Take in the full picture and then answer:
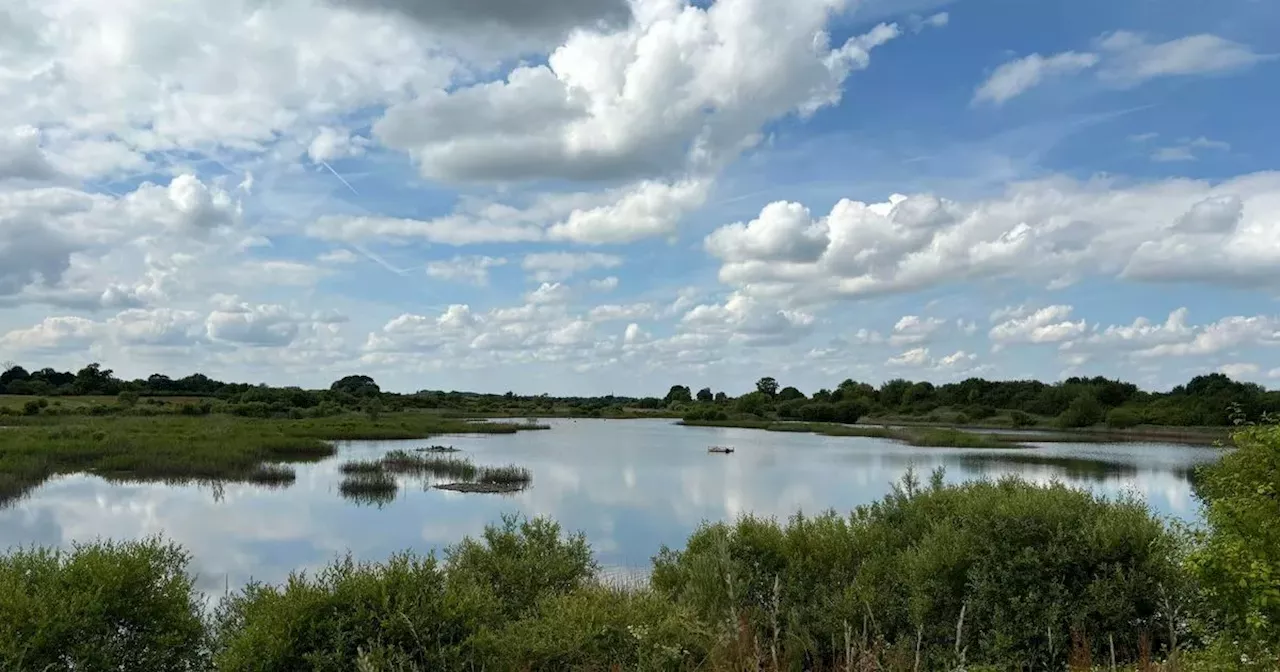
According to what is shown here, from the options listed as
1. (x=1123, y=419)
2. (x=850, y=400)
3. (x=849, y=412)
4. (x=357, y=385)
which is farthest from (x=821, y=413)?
(x=357, y=385)

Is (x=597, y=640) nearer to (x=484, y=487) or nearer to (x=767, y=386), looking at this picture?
(x=484, y=487)

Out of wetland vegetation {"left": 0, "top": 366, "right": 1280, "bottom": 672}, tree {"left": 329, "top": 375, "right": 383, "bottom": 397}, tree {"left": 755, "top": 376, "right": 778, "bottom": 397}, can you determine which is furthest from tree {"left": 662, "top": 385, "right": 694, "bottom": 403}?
wetland vegetation {"left": 0, "top": 366, "right": 1280, "bottom": 672}

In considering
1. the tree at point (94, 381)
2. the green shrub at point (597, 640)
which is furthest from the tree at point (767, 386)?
the green shrub at point (597, 640)

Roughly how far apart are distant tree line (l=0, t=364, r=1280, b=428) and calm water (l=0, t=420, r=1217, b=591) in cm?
2990

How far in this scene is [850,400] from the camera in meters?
132

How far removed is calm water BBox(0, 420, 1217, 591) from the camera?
23.3m

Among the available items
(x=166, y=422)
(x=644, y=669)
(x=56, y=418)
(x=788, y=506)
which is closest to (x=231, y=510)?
(x=788, y=506)

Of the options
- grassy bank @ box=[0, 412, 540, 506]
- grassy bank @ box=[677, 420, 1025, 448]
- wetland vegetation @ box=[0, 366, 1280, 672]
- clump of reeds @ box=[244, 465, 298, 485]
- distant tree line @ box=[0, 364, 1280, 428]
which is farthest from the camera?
distant tree line @ box=[0, 364, 1280, 428]

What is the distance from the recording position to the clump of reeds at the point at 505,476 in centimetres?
3775

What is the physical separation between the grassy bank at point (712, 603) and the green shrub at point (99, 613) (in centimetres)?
2

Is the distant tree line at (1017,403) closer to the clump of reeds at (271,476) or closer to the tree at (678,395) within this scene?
the tree at (678,395)

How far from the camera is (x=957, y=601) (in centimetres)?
1112

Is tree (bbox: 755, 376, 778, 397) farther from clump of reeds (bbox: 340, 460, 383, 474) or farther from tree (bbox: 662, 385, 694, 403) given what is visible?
clump of reeds (bbox: 340, 460, 383, 474)

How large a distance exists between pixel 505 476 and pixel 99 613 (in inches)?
1224
